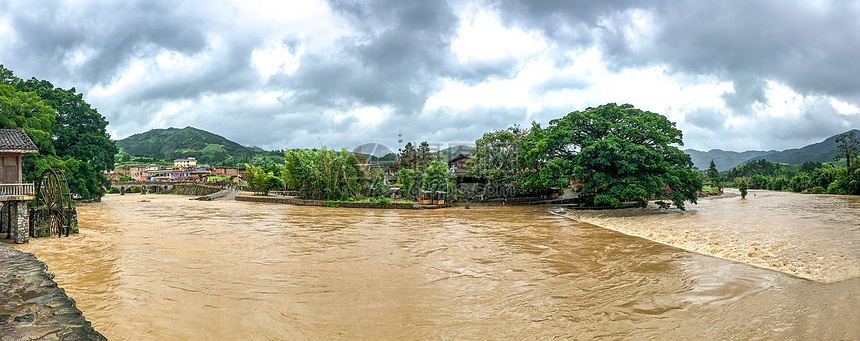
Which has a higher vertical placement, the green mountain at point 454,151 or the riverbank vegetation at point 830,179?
the green mountain at point 454,151

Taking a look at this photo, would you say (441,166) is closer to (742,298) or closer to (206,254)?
(206,254)

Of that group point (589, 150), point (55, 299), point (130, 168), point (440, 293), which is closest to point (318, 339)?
point (440, 293)

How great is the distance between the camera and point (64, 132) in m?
30.2

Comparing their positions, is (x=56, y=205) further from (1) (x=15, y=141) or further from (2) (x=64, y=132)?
(2) (x=64, y=132)

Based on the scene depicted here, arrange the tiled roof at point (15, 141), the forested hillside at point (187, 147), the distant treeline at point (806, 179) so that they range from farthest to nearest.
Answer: the forested hillside at point (187, 147)
the distant treeline at point (806, 179)
the tiled roof at point (15, 141)

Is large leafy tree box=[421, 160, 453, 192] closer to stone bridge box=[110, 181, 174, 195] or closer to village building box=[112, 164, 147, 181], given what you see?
stone bridge box=[110, 181, 174, 195]

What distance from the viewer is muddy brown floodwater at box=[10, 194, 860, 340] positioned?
5.84 metres

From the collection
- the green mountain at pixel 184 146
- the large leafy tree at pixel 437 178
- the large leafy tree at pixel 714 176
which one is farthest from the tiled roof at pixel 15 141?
the green mountain at pixel 184 146

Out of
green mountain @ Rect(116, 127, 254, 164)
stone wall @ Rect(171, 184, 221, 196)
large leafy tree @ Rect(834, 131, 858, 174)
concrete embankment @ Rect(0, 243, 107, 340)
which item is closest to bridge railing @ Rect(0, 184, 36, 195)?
concrete embankment @ Rect(0, 243, 107, 340)

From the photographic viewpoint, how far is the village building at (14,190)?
45.0 ft

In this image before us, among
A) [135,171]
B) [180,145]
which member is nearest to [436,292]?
[135,171]

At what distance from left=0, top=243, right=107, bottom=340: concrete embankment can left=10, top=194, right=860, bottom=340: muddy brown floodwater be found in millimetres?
707

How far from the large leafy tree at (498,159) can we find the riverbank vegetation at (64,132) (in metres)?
26.3

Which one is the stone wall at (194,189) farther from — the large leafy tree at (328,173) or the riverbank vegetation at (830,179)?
the riverbank vegetation at (830,179)
